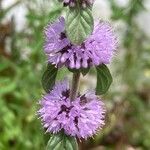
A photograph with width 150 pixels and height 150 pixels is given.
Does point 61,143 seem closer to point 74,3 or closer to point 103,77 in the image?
point 103,77

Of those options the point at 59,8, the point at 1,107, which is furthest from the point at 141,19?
the point at 59,8

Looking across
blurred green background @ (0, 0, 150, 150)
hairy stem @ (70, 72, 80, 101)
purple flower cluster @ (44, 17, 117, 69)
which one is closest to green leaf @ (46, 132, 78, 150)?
hairy stem @ (70, 72, 80, 101)

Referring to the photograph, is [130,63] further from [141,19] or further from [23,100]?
[141,19]

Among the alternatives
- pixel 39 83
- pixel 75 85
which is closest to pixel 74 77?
pixel 75 85

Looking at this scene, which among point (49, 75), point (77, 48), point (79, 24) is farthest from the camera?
point (49, 75)

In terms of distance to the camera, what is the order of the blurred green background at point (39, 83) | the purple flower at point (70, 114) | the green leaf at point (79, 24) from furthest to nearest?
the blurred green background at point (39, 83) → the purple flower at point (70, 114) → the green leaf at point (79, 24)

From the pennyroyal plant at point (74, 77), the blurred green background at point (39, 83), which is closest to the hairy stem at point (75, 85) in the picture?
the pennyroyal plant at point (74, 77)

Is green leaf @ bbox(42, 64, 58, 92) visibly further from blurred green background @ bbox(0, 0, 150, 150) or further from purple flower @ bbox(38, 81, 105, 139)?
blurred green background @ bbox(0, 0, 150, 150)

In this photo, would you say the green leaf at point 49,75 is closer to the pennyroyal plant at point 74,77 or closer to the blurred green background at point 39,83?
the pennyroyal plant at point 74,77
